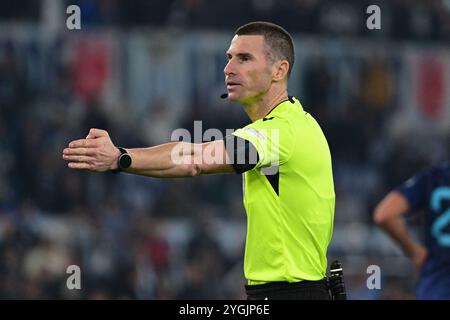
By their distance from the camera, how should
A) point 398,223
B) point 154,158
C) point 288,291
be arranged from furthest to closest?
point 398,223 → point 288,291 → point 154,158

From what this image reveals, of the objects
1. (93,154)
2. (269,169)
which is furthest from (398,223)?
(93,154)

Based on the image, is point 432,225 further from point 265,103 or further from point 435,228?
point 265,103

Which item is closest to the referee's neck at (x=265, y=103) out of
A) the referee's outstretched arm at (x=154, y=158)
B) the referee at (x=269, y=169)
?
the referee at (x=269, y=169)

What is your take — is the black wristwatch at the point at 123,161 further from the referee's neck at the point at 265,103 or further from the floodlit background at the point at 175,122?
the floodlit background at the point at 175,122

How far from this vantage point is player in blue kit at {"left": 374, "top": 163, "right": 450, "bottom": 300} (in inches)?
352

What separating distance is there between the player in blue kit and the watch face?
400cm

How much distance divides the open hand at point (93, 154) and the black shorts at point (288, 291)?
1.02 m

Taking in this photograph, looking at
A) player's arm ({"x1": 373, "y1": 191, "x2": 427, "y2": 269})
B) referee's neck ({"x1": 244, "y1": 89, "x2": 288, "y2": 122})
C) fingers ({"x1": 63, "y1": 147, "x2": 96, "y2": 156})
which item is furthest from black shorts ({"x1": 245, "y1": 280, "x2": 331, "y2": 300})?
player's arm ({"x1": 373, "y1": 191, "x2": 427, "y2": 269})

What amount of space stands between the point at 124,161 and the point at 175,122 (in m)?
9.15

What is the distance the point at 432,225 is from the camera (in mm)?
9008

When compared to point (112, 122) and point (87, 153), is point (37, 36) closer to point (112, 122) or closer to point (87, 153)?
point (112, 122)

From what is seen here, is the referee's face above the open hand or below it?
above

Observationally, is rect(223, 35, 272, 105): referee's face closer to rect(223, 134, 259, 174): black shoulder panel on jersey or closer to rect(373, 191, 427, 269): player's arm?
rect(223, 134, 259, 174): black shoulder panel on jersey
